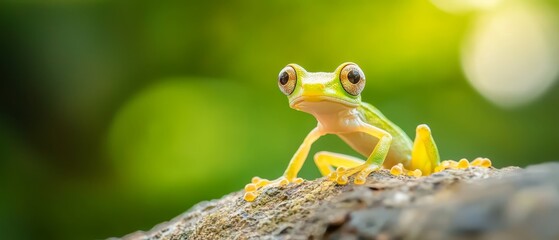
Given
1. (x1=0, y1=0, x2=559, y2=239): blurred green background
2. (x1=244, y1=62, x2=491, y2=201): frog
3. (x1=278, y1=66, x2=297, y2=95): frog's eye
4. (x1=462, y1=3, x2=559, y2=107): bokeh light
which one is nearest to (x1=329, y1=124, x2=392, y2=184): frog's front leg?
(x1=244, y1=62, x2=491, y2=201): frog

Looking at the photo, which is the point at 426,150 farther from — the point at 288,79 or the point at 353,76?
the point at 288,79

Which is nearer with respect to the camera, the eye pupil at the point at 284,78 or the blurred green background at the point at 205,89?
the eye pupil at the point at 284,78

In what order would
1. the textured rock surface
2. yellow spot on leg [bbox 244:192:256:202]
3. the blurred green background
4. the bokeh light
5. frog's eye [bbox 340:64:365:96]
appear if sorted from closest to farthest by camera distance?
the textured rock surface → yellow spot on leg [bbox 244:192:256:202] → frog's eye [bbox 340:64:365:96] → the blurred green background → the bokeh light

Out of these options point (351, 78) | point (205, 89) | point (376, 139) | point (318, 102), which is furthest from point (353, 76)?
point (205, 89)

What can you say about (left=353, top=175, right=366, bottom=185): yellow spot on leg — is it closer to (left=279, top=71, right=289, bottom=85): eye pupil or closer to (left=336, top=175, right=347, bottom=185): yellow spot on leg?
(left=336, top=175, right=347, bottom=185): yellow spot on leg

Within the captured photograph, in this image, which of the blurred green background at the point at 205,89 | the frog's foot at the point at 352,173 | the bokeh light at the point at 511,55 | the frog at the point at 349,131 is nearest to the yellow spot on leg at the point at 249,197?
the frog at the point at 349,131

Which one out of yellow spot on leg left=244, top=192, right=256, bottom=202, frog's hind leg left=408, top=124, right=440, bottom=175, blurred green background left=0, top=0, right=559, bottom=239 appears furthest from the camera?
blurred green background left=0, top=0, right=559, bottom=239

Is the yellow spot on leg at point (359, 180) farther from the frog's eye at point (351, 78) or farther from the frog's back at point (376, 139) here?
the frog's back at point (376, 139)

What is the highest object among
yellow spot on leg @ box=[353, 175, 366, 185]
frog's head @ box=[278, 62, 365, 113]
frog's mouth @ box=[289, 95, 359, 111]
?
frog's head @ box=[278, 62, 365, 113]

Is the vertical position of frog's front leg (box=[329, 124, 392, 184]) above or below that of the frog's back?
below
